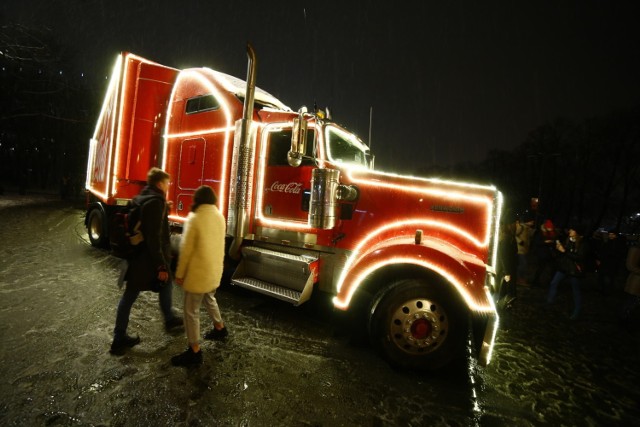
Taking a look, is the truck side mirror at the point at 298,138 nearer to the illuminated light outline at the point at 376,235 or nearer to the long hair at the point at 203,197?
the long hair at the point at 203,197

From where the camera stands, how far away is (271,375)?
3.03 metres

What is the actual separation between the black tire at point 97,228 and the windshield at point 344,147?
5244 mm

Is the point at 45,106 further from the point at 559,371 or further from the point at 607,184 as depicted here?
the point at 607,184

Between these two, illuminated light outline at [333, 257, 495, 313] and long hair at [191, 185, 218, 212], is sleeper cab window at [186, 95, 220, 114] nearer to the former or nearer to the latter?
long hair at [191, 185, 218, 212]

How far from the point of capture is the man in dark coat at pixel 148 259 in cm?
313

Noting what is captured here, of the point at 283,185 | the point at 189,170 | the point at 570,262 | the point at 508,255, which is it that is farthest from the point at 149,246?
the point at 570,262

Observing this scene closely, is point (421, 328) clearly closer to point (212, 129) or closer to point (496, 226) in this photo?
point (496, 226)

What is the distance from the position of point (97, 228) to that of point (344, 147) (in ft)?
19.5

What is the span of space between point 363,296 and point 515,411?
1.70m

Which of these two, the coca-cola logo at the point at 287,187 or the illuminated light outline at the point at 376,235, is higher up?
the coca-cola logo at the point at 287,187

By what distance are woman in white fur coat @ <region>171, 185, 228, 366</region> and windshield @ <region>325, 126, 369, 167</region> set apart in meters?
1.77

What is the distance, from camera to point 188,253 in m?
2.94

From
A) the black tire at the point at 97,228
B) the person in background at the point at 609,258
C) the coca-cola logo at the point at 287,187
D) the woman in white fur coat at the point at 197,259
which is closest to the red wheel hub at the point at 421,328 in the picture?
the woman in white fur coat at the point at 197,259

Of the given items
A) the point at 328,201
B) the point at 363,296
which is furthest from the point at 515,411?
the point at 328,201
